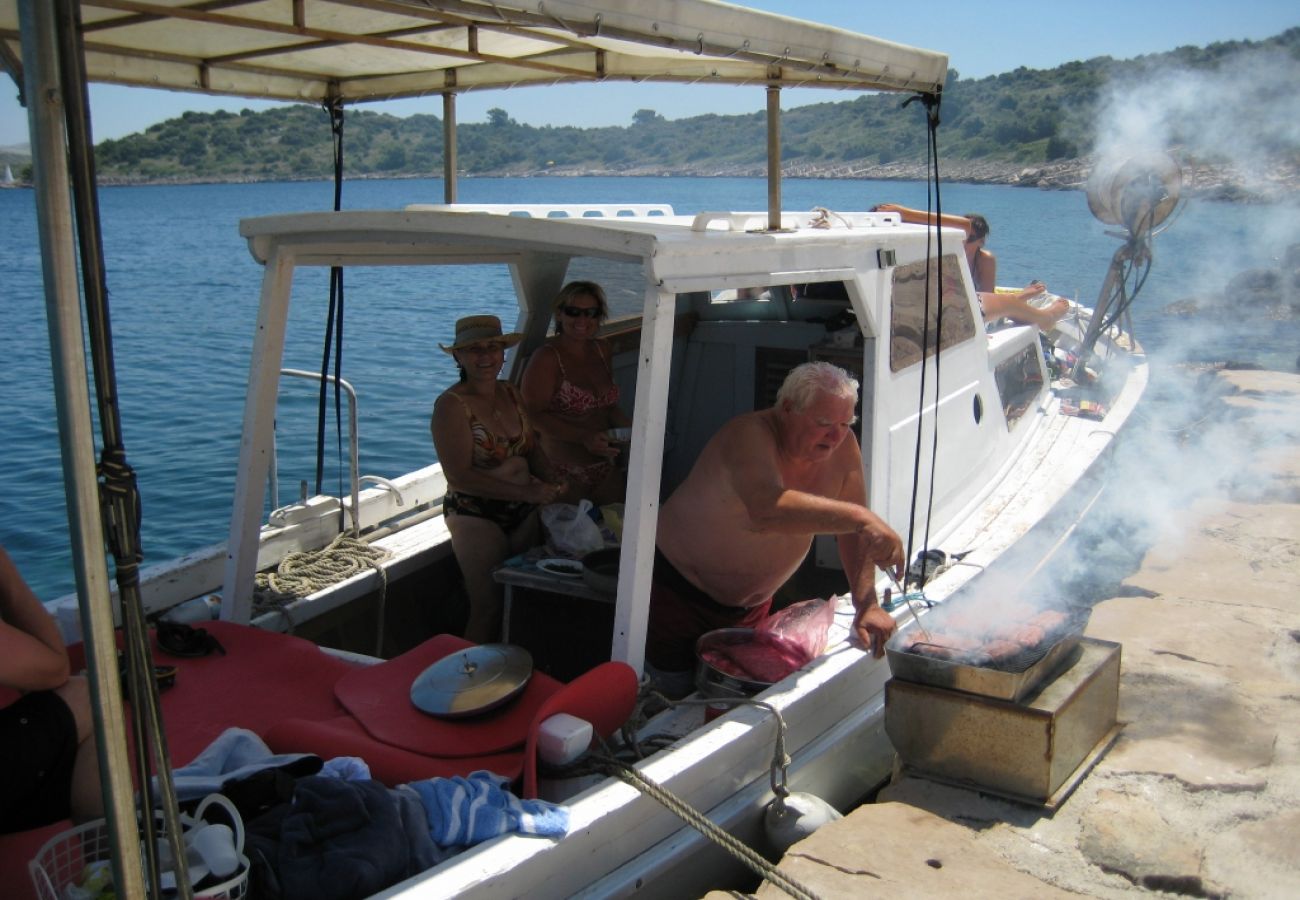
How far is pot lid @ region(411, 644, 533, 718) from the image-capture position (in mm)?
3469

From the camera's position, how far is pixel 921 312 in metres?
5.33

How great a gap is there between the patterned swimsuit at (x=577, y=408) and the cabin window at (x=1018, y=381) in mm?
2387

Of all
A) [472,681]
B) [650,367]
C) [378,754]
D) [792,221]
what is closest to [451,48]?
[792,221]

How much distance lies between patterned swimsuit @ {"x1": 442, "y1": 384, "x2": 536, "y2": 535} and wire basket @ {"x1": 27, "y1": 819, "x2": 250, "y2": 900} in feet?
7.92

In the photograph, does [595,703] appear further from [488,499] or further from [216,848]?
[488,499]

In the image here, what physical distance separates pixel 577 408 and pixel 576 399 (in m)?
0.05

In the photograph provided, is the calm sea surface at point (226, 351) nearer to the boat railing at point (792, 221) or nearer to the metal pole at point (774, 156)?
the boat railing at point (792, 221)

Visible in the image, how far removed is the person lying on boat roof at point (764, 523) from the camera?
13.2 ft

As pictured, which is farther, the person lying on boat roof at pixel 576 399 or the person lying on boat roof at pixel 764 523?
the person lying on boat roof at pixel 576 399

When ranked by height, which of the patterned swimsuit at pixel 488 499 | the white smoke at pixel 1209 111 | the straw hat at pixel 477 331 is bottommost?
the patterned swimsuit at pixel 488 499

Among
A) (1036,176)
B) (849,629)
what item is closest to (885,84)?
(849,629)

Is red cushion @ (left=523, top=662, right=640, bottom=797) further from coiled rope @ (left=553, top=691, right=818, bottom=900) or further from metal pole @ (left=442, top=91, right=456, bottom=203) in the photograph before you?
metal pole @ (left=442, top=91, right=456, bottom=203)

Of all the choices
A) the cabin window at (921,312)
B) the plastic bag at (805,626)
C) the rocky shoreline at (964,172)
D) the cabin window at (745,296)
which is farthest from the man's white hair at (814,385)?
the rocky shoreline at (964,172)

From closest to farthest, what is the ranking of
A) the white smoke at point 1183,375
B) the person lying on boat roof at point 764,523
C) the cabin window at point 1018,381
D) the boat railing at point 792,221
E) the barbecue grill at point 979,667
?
the barbecue grill at point 979,667 < the person lying on boat roof at point 764,523 < the boat railing at point 792,221 < the cabin window at point 1018,381 < the white smoke at point 1183,375
